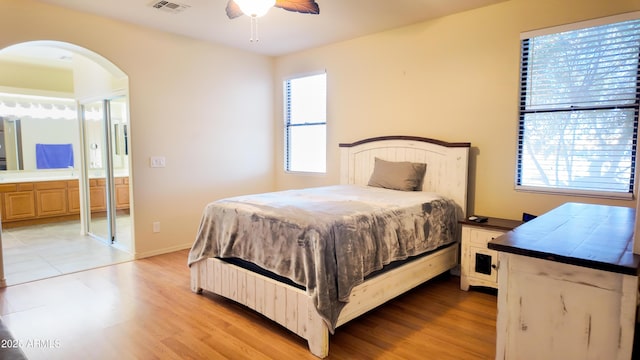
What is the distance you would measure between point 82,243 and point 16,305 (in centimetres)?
213

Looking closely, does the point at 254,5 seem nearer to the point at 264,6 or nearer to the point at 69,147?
the point at 264,6

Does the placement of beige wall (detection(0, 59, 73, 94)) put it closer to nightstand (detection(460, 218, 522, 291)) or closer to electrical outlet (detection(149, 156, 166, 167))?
electrical outlet (detection(149, 156, 166, 167))

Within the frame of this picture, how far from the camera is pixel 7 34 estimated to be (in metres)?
3.28

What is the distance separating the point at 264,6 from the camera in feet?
7.60

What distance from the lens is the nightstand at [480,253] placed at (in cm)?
320

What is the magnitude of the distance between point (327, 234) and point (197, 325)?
1220 mm

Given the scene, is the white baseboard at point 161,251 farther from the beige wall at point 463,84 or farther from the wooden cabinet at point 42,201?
the beige wall at point 463,84

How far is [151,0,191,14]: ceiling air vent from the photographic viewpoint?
3.43m

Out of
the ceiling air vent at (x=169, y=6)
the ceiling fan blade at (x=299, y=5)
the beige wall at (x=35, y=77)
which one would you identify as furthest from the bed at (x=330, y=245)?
the beige wall at (x=35, y=77)

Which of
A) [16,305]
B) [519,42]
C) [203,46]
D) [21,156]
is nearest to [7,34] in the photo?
[203,46]

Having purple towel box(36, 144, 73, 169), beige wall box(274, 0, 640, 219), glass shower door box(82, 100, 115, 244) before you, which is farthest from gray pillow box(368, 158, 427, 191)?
→ purple towel box(36, 144, 73, 169)

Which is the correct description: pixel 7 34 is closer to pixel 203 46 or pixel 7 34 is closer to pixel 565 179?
pixel 203 46

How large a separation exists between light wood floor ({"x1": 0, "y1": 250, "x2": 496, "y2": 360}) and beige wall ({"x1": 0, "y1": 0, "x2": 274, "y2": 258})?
121 cm

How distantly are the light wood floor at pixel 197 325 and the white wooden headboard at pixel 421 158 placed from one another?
3.24ft
